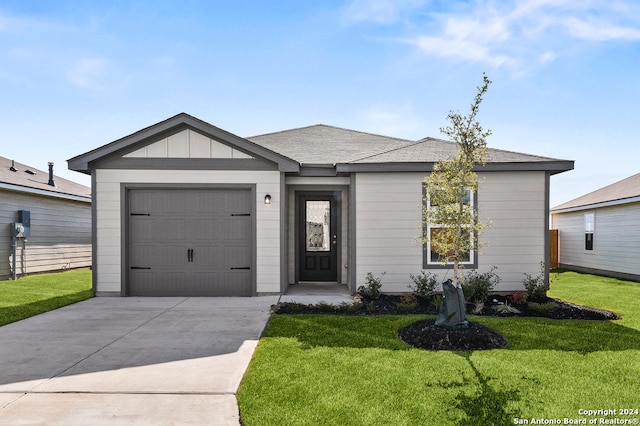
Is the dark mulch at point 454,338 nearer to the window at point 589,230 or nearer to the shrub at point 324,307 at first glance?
the shrub at point 324,307

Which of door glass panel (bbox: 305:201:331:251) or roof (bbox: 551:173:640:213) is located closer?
door glass panel (bbox: 305:201:331:251)

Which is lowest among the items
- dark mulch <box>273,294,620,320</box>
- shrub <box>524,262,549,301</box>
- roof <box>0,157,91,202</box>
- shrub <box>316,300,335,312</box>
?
dark mulch <box>273,294,620,320</box>

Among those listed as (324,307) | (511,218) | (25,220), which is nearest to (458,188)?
(324,307)

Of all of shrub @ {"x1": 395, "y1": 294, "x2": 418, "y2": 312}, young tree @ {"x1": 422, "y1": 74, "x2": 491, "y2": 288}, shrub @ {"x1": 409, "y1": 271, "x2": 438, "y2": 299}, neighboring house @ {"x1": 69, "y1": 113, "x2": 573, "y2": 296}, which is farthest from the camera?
neighboring house @ {"x1": 69, "y1": 113, "x2": 573, "y2": 296}

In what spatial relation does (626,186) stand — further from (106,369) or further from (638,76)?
(106,369)

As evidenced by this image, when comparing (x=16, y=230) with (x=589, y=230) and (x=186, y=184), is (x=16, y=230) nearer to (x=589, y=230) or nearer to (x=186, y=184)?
(x=186, y=184)

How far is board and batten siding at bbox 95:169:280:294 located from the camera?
788cm

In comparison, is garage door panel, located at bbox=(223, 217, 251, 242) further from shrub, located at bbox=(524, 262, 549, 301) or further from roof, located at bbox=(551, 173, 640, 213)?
roof, located at bbox=(551, 173, 640, 213)

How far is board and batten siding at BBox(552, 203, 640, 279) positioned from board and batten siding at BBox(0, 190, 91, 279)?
1924 centimetres

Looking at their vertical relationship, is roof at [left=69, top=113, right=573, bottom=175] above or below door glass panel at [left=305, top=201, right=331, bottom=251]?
above

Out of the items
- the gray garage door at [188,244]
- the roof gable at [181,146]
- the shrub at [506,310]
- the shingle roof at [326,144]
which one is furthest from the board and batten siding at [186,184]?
the shrub at [506,310]

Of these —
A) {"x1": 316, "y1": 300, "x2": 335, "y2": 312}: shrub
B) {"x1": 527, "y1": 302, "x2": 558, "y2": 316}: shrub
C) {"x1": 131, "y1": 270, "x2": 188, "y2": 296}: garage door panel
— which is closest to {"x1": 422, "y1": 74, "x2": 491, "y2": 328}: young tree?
{"x1": 316, "y1": 300, "x2": 335, "y2": 312}: shrub

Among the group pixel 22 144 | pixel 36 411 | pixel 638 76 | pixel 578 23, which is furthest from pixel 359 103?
pixel 22 144

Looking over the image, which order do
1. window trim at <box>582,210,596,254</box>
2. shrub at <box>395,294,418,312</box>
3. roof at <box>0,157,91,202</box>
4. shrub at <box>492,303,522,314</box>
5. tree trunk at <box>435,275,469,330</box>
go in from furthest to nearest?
window trim at <box>582,210,596,254</box>
roof at <box>0,157,91,202</box>
shrub at <box>395,294,418,312</box>
shrub at <box>492,303,522,314</box>
tree trunk at <box>435,275,469,330</box>
